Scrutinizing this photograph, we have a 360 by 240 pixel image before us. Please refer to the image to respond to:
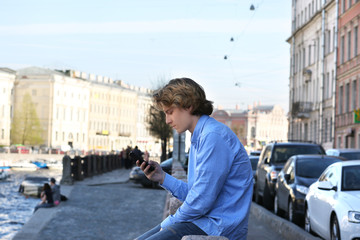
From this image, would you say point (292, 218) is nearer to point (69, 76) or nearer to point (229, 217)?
point (229, 217)

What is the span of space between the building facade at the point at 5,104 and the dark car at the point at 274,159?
11444cm

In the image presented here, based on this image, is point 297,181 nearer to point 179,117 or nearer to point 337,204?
point 337,204

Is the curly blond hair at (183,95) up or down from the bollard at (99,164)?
up

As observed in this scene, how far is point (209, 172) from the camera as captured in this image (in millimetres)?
4586

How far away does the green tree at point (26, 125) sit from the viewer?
131 m

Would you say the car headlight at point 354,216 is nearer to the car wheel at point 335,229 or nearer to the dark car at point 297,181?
the car wheel at point 335,229

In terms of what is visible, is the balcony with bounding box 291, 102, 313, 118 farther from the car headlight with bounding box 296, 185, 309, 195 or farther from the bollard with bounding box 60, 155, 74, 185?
the car headlight with bounding box 296, 185, 309, 195

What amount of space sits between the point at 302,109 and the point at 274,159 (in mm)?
45642

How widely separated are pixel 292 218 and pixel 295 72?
5921 centimetres

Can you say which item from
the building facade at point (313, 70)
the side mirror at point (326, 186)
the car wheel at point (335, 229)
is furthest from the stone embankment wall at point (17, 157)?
the car wheel at point (335, 229)

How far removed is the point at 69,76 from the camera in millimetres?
145250

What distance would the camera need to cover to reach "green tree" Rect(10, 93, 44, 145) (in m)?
131

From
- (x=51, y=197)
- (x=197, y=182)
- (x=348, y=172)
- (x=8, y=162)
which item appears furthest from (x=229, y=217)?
(x=8, y=162)

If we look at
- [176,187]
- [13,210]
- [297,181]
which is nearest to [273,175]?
[297,181]
